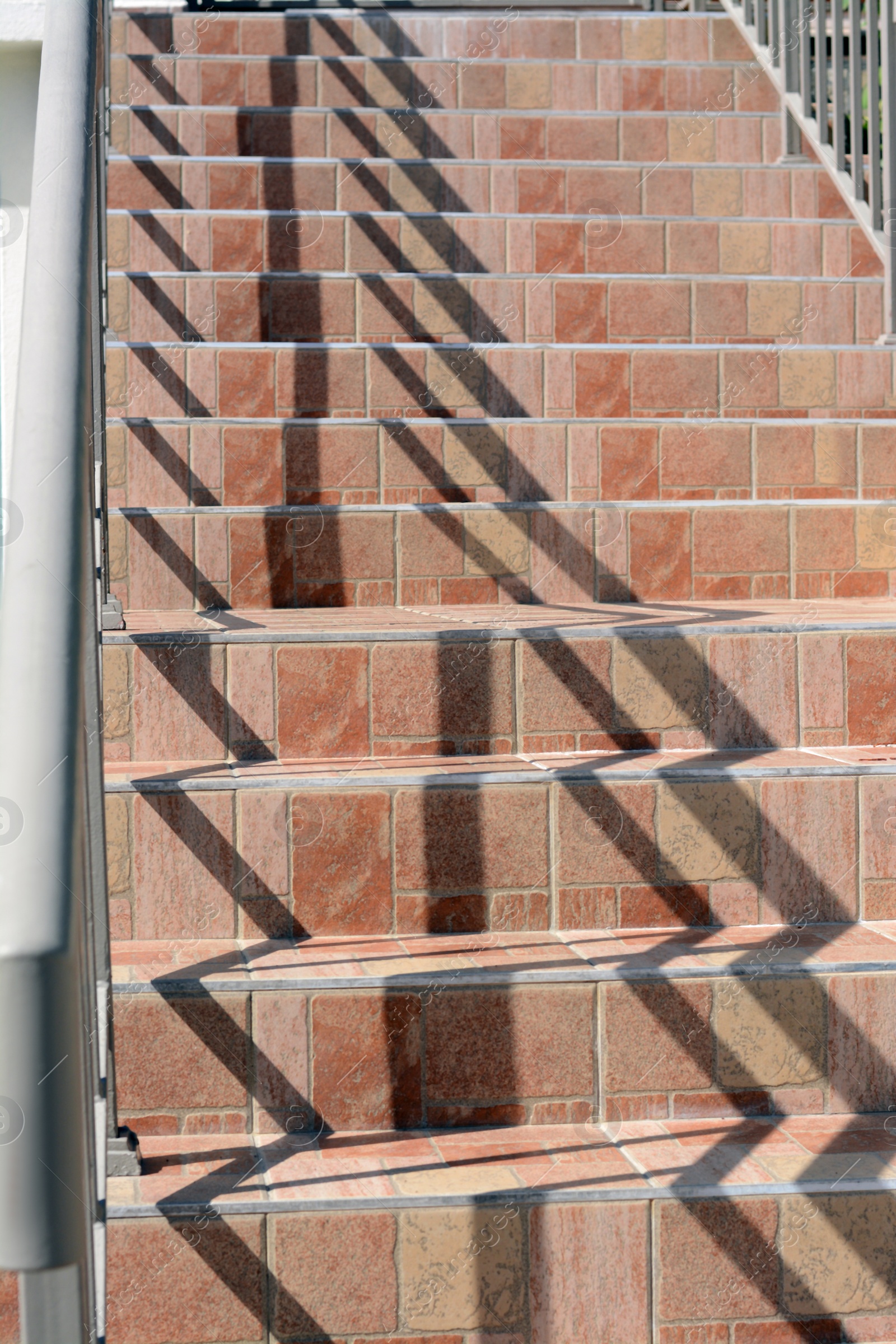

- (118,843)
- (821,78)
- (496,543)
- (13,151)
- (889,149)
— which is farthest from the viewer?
(821,78)

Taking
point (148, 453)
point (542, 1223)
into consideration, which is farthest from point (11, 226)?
point (542, 1223)

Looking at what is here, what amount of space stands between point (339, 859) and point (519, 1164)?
19.2 inches

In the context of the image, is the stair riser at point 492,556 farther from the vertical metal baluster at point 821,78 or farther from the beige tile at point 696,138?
the beige tile at point 696,138

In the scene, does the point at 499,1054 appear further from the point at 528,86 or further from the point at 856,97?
the point at 528,86

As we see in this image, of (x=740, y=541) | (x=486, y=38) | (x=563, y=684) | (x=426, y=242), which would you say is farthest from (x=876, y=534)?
(x=486, y=38)

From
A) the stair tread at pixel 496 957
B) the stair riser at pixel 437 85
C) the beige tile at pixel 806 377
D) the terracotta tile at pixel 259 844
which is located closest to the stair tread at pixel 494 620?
the terracotta tile at pixel 259 844

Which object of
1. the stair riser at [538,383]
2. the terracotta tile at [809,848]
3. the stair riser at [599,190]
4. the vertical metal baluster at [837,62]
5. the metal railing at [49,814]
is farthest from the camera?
the stair riser at [599,190]

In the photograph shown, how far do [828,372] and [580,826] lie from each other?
179cm

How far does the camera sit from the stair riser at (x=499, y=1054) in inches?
61.6

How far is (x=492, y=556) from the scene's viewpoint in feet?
8.63

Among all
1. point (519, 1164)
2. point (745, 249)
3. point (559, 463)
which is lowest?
point (519, 1164)

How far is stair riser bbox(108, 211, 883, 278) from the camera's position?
3463mm

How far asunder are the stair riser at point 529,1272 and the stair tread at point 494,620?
0.84 metres

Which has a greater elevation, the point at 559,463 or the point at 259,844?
the point at 559,463
